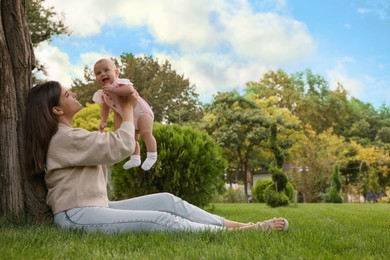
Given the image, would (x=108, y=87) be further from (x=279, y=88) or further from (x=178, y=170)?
(x=279, y=88)

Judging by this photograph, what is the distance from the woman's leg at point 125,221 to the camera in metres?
3.54

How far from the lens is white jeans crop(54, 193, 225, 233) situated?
11.6 feet

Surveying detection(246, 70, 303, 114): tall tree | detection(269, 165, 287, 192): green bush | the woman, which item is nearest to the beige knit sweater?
the woman

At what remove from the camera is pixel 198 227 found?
3.58m

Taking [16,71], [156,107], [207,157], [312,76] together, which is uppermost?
[312,76]

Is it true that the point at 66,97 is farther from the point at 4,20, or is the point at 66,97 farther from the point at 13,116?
the point at 4,20

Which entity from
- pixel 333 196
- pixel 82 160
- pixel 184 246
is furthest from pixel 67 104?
pixel 333 196

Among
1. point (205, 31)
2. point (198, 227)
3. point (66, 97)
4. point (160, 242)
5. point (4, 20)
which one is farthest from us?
point (205, 31)

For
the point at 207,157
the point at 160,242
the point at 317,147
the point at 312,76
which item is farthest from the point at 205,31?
the point at 312,76

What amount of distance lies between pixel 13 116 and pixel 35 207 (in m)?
0.83

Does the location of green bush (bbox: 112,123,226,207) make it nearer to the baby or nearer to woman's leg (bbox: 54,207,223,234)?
the baby

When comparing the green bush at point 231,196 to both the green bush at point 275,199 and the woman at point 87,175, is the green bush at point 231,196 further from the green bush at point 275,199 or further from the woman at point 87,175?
the woman at point 87,175

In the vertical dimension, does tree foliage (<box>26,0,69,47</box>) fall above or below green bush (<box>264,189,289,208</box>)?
above

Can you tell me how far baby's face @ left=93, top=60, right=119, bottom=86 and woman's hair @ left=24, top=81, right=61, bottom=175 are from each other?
43 centimetres
